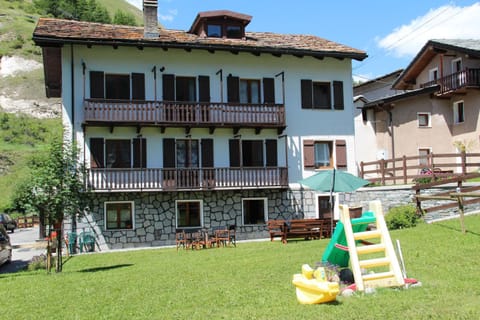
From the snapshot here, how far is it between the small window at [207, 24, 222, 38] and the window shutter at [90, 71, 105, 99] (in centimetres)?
564

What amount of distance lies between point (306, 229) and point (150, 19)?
11.6m

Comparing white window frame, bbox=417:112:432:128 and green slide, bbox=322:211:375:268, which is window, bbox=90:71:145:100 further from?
white window frame, bbox=417:112:432:128

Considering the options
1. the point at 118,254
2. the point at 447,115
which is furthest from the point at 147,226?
Result: the point at 447,115

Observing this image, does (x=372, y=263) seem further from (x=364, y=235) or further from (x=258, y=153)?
(x=258, y=153)

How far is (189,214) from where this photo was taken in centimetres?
2225

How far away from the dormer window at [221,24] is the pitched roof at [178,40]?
0.45 m

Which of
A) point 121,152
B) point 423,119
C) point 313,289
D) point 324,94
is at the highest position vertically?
point 324,94

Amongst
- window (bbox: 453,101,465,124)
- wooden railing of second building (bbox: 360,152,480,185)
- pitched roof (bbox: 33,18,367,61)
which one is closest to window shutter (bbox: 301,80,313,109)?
pitched roof (bbox: 33,18,367,61)

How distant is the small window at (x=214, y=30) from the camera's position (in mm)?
24312

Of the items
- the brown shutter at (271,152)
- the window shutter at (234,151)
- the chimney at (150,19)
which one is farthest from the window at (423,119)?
the chimney at (150,19)

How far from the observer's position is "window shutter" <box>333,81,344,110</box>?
24578 mm

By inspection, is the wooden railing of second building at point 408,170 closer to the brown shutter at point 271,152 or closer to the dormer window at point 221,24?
the brown shutter at point 271,152

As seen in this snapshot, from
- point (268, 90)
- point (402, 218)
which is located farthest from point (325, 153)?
point (402, 218)

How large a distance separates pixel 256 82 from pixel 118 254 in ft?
33.1
